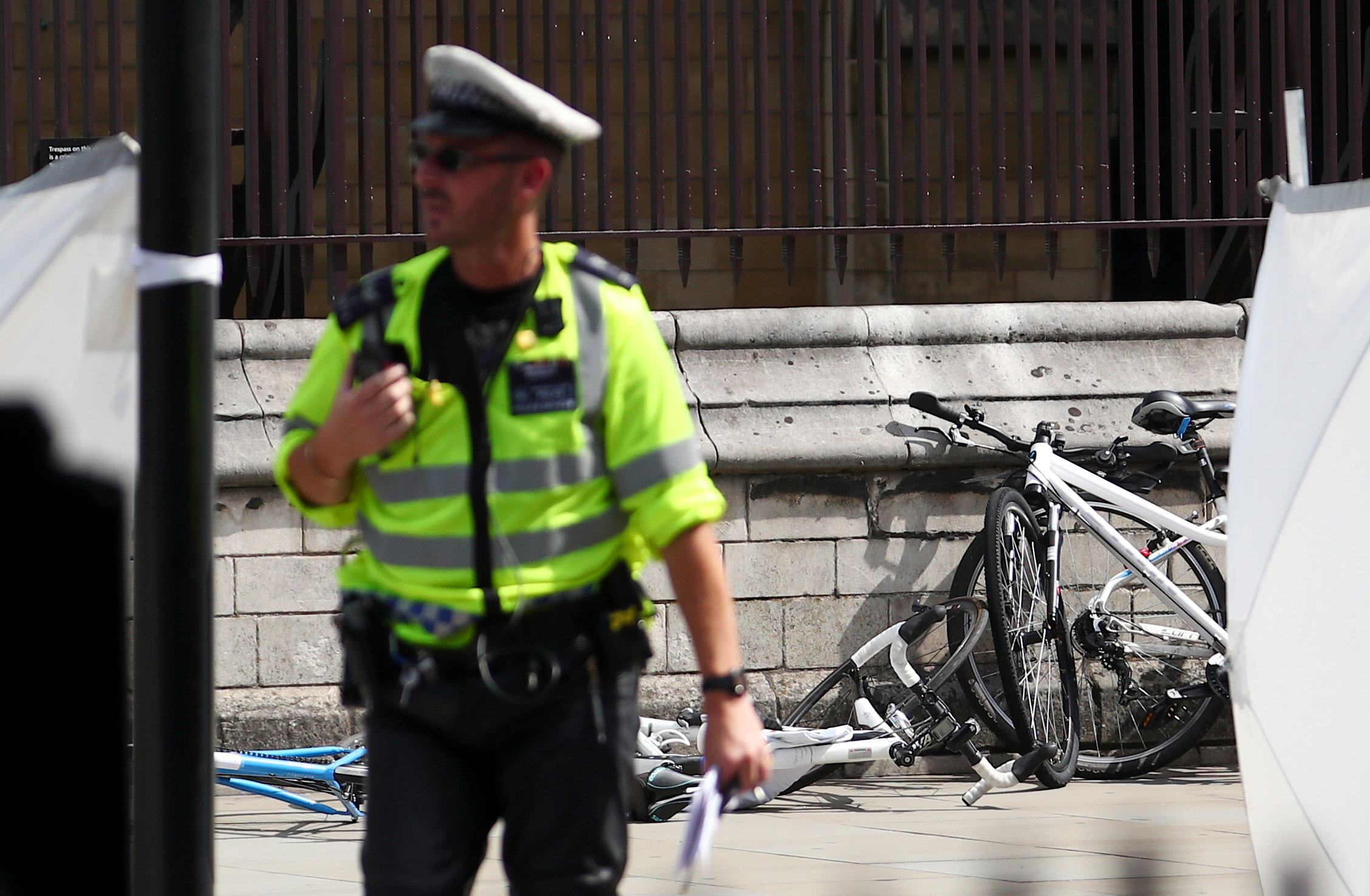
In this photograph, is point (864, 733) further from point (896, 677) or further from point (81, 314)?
point (81, 314)

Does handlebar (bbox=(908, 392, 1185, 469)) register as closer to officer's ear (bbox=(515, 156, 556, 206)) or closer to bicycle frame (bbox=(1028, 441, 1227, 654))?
bicycle frame (bbox=(1028, 441, 1227, 654))

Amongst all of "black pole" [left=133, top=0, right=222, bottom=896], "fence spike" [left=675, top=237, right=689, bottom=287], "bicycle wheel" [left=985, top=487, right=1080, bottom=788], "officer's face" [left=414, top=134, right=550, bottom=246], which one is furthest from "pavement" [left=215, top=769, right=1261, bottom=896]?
"officer's face" [left=414, top=134, right=550, bottom=246]

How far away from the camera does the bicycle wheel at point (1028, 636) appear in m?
6.61

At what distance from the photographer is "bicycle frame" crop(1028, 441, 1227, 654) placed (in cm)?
684

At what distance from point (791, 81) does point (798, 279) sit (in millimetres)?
4076

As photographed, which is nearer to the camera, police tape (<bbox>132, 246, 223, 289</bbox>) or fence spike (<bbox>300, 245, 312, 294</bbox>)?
police tape (<bbox>132, 246, 223, 289</bbox>)

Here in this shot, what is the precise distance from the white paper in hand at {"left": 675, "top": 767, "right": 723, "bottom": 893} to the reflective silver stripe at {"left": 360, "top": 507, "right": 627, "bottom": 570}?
1.22 feet

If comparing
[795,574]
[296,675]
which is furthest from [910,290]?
[296,675]

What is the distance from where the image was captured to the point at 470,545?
259cm

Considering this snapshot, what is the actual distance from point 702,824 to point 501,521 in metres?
0.50

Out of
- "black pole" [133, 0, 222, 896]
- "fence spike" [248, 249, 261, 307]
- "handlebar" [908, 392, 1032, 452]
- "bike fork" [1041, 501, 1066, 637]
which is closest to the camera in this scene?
"black pole" [133, 0, 222, 896]

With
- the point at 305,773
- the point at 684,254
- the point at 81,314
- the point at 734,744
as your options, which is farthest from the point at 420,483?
the point at 684,254

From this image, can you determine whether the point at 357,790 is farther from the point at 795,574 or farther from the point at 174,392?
the point at 174,392

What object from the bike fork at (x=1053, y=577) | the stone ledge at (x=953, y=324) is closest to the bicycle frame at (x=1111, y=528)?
the bike fork at (x=1053, y=577)
